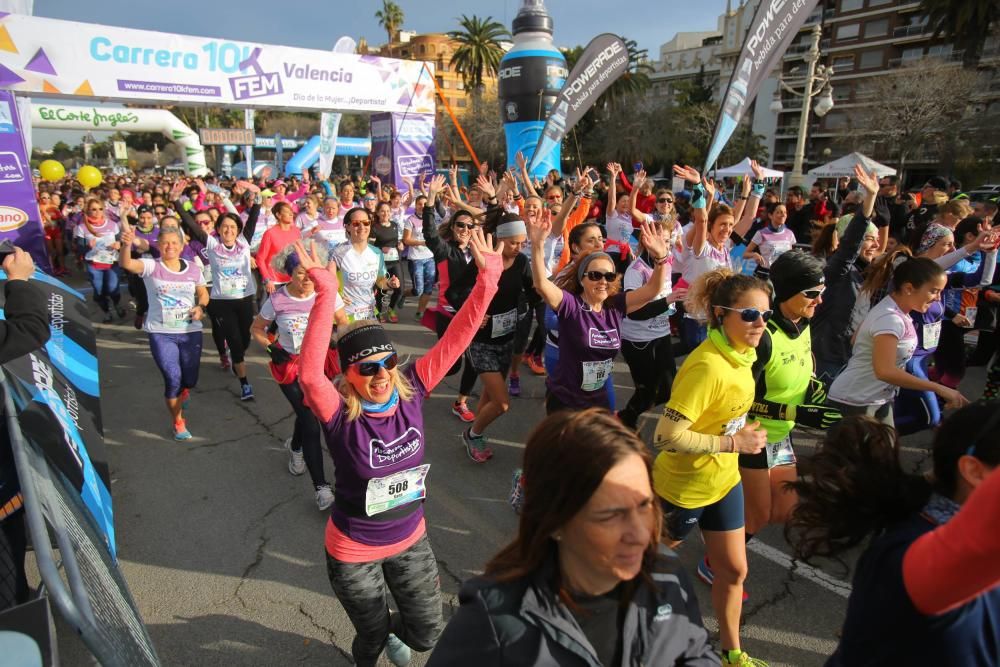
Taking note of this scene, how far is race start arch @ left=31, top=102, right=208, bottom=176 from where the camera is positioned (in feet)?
62.4

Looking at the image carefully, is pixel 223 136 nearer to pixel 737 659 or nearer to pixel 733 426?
pixel 733 426

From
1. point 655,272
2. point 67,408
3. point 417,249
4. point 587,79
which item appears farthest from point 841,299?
point 587,79

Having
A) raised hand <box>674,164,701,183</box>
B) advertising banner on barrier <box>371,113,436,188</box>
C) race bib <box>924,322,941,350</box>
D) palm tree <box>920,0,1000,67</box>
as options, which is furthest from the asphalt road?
palm tree <box>920,0,1000,67</box>

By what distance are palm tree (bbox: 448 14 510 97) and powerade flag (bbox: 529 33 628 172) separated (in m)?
40.3

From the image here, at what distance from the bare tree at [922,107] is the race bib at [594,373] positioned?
40347 millimetres

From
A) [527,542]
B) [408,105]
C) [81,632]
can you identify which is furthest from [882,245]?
[408,105]

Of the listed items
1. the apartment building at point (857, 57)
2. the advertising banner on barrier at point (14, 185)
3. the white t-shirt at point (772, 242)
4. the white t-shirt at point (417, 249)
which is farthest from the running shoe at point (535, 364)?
the apartment building at point (857, 57)

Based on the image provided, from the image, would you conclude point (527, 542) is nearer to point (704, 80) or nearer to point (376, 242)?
point (376, 242)

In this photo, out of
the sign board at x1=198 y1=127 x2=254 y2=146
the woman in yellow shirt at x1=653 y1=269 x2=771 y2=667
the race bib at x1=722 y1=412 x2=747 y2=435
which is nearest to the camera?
the woman in yellow shirt at x1=653 y1=269 x2=771 y2=667

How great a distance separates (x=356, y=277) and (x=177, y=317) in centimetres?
155

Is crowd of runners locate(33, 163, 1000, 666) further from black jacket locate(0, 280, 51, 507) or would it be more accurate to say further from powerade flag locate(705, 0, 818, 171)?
powerade flag locate(705, 0, 818, 171)

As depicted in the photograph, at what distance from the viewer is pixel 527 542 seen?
52.9 inches

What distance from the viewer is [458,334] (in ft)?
8.64

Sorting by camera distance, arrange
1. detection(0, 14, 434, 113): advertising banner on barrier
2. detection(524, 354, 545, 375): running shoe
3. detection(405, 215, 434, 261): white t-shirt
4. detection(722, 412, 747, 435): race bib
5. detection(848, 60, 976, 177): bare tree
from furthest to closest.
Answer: detection(848, 60, 976, 177): bare tree
detection(0, 14, 434, 113): advertising banner on barrier
detection(405, 215, 434, 261): white t-shirt
detection(524, 354, 545, 375): running shoe
detection(722, 412, 747, 435): race bib
